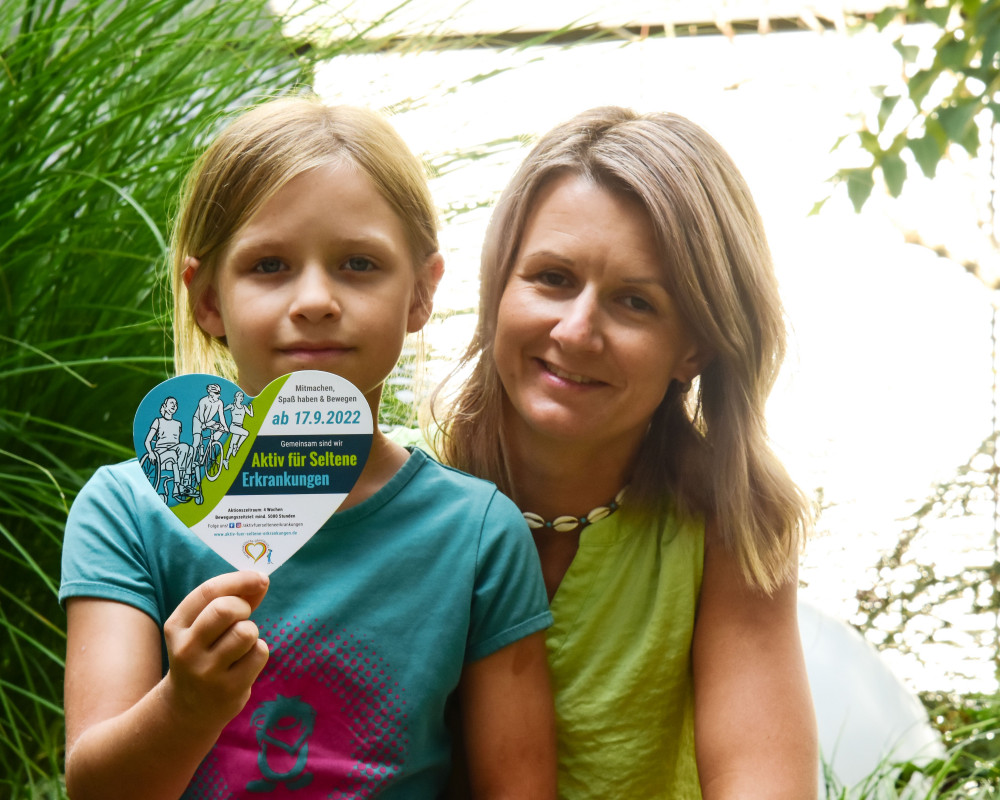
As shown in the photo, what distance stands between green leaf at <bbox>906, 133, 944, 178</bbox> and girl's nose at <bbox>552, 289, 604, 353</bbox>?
50.3 inches

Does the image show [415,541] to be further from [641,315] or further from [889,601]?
[889,601]

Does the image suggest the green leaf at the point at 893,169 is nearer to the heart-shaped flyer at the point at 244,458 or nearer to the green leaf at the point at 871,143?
the green leaf at the point at 871,143

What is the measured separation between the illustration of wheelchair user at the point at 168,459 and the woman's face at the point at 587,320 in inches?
18.2

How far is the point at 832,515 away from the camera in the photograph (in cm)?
338

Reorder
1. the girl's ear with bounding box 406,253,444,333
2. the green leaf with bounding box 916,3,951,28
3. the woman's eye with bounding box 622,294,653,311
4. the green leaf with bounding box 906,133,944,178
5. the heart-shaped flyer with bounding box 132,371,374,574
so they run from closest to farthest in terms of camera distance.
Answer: the heart-shaped flyer with bounding box 132,371,374,574 → the girl's ear with bounding box 406,253,444,333 → the woman's eye with bounding box 622,294,653,311 → the green leaf with bounding box 916,3,951,28 → the green leaf with bounding box 906,133,944,178

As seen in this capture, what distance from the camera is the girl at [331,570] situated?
3.46ft

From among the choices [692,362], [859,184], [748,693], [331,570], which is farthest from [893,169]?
[331,570]

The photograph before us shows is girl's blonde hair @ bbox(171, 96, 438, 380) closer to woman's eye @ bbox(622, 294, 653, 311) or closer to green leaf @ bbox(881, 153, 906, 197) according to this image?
woman's eye @ bbox(622, 294, 653, 311)

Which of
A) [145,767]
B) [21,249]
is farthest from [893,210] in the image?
[145,767]

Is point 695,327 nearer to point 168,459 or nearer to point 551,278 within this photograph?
point 551,278

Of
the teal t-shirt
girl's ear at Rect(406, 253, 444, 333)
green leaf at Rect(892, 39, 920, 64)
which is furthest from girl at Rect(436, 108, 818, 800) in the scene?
green leaf at Rect(892, 39, 920, 64)

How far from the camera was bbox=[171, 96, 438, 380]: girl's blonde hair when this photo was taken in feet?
3.67

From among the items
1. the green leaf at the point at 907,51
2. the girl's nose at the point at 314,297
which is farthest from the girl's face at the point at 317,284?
the green leaf at the point at 907,51

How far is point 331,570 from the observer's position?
1120 mm
